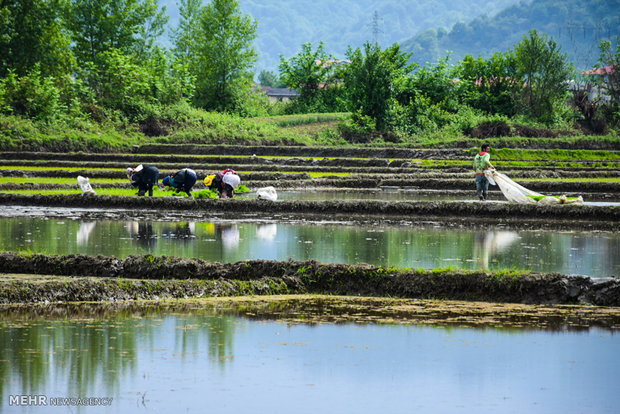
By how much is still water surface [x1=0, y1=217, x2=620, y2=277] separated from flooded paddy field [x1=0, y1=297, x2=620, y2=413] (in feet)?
8.89

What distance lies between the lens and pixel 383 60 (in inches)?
1731

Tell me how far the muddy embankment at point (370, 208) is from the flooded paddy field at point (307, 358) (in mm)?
8743

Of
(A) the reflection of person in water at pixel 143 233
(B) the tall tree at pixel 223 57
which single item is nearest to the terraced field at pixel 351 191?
(A) the reflection of person in water at pixel 143 233

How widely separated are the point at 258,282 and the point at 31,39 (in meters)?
36.3

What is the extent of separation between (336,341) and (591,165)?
89.2 ft

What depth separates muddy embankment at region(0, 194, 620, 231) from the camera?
643 inches

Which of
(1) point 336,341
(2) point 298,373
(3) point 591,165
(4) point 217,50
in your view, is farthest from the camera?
(4) point 217,50

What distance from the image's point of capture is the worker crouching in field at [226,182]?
18438mm

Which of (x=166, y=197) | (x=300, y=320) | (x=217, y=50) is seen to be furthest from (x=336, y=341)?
(x=217, y=50)

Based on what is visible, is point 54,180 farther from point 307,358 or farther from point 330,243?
point 307,358

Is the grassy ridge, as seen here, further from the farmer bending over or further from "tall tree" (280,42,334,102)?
the farmer bending over

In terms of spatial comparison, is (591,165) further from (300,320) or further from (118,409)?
(118,409)

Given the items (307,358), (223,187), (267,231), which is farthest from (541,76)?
(307,358)


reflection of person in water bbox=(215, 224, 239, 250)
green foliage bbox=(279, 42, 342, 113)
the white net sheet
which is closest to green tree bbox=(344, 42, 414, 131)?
green foliage bbox=(279, 42, 342, 113)
